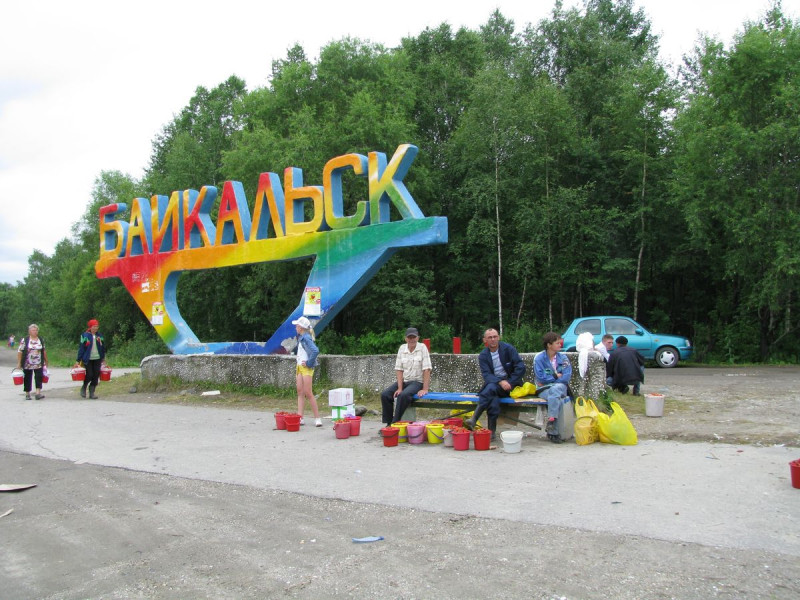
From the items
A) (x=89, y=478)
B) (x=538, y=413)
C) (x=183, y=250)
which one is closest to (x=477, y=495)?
(x=538, y=413)

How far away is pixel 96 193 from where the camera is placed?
142 feet

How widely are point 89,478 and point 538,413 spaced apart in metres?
5.44

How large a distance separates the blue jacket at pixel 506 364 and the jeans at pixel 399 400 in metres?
1.12

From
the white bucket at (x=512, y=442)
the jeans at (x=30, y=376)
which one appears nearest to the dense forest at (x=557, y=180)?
the jeans at (x=30, y=376)

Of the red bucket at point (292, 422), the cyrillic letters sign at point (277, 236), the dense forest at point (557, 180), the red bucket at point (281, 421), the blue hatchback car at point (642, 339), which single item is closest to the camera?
the red bucket at point (292, 422)

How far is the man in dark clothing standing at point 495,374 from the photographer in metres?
7.94

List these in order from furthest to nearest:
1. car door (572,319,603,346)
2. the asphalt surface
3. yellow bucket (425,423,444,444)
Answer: car door (572,319,603,346) → yellow bucket (425,423,444,444) → the asphalt surface

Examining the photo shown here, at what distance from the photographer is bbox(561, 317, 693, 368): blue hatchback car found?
18.1 m

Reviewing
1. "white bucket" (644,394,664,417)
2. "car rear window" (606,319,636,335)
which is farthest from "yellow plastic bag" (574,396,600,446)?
"car rear window" (606,319,636,335)

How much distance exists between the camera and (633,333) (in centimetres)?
1838

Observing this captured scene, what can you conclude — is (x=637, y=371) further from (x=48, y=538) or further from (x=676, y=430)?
(x=48, y=538)

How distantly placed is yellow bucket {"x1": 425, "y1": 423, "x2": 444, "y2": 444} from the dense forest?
12308mm

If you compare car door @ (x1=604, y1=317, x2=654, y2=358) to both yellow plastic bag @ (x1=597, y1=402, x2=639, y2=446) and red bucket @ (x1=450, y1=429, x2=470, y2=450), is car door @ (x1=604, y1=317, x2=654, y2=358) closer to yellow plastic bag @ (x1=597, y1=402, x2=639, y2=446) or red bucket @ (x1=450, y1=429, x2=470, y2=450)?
yellow plastic bag @ (x1=597, y1=402, x2=639, y2=446)

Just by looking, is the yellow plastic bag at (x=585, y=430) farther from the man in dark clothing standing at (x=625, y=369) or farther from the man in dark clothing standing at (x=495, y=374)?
the man in dark clothing standing at (x=625, y=369)
